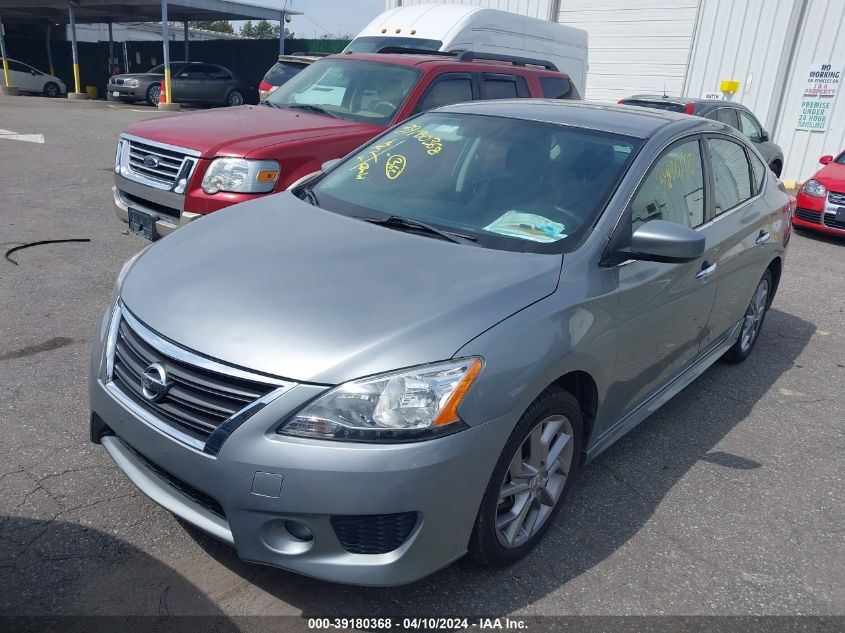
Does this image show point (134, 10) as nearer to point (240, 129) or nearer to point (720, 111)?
point (720, 111)

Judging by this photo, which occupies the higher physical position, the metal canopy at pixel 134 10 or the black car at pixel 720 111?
the metal canopy at pixel 134 10

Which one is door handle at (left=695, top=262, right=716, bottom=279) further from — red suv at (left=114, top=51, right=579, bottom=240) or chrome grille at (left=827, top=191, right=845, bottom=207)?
chrome grille at (left=827, top=191, right=845, bottom=207)

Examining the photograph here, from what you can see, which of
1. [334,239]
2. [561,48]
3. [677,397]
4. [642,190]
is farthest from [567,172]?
[561,48]

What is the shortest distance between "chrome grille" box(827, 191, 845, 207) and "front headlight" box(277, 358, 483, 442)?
8.85 m

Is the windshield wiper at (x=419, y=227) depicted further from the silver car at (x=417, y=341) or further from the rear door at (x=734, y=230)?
the rear door at (x=734, y=230)

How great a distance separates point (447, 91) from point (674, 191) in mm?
3850

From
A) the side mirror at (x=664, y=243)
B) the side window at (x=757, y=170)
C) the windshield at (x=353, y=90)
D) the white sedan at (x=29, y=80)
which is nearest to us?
the side mirror at (x=664, y=243)

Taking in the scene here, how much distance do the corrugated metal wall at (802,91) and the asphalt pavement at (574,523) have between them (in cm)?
1063

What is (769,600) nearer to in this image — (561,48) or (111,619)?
(111,619)

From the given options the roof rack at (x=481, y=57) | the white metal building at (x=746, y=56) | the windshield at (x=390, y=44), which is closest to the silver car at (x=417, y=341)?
the roof rack at (x=481, y=57)

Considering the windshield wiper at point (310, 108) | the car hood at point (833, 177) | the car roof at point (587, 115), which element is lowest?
the car hood at point (833, 177)

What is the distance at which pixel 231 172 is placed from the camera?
17.3 ft

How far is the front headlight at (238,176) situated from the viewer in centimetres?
525

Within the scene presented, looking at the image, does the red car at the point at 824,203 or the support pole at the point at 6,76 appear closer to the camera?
the red car at the point at 824,203
